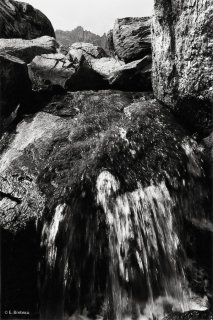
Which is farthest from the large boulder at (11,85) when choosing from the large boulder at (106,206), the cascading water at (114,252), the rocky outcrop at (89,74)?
the cascading water at (114,252)

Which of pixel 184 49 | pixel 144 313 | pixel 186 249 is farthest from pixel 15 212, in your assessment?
pixel 184 49

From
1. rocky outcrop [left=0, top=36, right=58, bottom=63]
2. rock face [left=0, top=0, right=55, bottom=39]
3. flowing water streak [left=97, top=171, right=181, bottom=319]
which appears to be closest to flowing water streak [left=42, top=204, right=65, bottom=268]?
flowing water streak [left=97, top=171, right=181, bottom=319]

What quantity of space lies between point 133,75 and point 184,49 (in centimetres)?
269

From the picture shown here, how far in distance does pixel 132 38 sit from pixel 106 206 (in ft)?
25.6

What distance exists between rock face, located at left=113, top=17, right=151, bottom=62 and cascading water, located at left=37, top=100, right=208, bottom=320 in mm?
6442

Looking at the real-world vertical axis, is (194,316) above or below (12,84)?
below

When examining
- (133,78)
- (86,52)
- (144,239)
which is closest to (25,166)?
(144,239)

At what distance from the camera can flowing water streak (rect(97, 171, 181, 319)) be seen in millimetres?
5734

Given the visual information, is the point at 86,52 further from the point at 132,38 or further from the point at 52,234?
the point at 52,234

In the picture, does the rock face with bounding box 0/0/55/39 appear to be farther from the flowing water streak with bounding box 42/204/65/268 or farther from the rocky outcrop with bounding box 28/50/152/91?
the flowing water streak with bounding box 42/204/65/268

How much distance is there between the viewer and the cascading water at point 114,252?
5.68m

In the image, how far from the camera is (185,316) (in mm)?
4793

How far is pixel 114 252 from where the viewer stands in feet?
19.0

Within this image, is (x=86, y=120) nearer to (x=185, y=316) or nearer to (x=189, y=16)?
(x=189, y=16)
